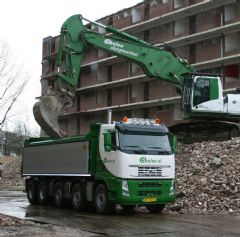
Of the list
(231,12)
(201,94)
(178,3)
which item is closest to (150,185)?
(201,94)

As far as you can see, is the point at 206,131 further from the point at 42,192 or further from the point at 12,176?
the point at 12,176

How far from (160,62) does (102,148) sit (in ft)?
34.4

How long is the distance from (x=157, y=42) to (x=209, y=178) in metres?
25.8

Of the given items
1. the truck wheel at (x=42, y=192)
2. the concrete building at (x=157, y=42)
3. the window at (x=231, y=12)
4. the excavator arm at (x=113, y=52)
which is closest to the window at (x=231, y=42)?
the concrete building at (x=157, y=42)

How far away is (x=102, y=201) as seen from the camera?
1916cm

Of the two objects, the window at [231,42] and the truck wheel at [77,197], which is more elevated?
the window at [231,42]

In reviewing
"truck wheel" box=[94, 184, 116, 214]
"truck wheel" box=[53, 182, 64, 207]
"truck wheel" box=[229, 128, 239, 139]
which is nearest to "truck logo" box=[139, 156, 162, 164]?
"truck wheel" box=[94, 184, 116, 214]

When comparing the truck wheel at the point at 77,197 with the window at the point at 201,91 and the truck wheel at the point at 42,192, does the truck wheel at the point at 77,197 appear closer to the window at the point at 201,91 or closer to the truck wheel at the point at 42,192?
the truck wheel at the point at 42,192

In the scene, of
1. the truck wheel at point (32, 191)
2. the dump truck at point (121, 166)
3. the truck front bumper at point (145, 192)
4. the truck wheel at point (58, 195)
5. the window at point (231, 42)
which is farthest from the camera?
the window at point (231, 42)

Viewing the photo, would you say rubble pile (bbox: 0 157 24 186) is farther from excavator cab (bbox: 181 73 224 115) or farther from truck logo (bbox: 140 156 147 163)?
truck logo (bbox: 140 156 147 163)

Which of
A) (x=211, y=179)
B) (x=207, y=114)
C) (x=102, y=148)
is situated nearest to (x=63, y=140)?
(x=102, y=148)

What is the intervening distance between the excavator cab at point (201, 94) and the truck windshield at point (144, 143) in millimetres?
10820

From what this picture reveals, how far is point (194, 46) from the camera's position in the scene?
57.2m

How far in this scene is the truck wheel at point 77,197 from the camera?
20.2 meters
